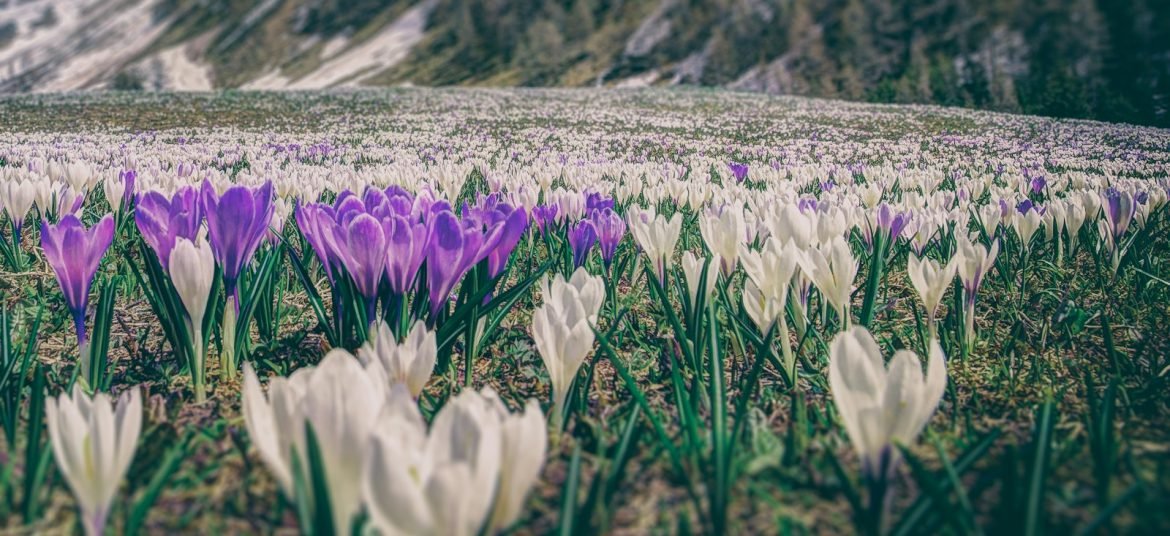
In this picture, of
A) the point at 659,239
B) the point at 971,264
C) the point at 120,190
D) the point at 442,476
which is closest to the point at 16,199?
the point at 120,190

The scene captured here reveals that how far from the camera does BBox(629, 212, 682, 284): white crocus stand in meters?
1.96

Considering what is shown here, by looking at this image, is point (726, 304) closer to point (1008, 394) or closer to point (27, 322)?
point (1008, 394)

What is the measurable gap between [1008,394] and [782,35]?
6869 cm

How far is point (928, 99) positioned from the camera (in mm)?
35375

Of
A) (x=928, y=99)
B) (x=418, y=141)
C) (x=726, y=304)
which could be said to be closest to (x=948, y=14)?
(x=928, y=99)

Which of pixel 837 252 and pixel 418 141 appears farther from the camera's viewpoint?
pixel 418 141

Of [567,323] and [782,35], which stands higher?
[782,35]

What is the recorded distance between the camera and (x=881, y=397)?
2.78 ft

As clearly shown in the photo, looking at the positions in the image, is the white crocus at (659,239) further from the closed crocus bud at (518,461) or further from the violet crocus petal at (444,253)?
the closed crocus bud at (518,461)

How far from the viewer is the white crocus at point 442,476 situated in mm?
620

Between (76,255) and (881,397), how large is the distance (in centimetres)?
165

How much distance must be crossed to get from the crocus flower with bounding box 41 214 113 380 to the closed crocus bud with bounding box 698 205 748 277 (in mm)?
1549

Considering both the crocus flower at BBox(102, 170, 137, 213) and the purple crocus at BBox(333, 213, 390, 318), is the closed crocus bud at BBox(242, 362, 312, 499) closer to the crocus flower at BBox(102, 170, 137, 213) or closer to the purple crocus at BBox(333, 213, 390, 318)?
the purple crocus at BBox(333, 213, 390, 318)

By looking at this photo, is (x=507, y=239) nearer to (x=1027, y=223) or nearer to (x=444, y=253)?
(x=444, y=253)
